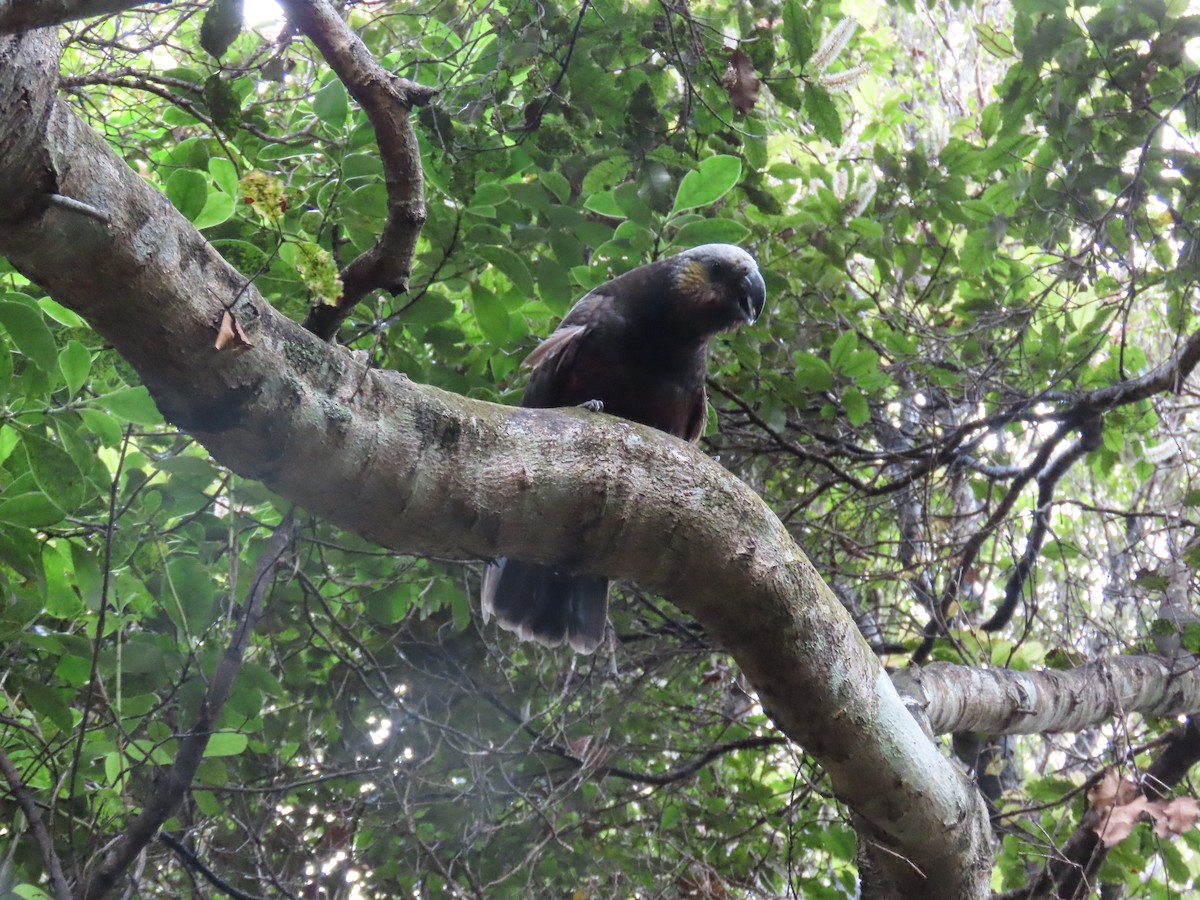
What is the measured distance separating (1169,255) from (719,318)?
1.45 metres

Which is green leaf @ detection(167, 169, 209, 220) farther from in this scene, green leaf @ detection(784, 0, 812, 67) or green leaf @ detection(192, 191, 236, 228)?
green leaf @ detection(784, 0, 812, 67)

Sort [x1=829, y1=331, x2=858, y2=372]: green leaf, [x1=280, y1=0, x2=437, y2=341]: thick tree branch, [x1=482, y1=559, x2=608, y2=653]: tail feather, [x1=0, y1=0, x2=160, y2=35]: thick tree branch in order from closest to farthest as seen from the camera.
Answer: [x1=0, y1=0, x2=160, y2=35]: thick tree branch → [x1=280, y1=0, x2=437, y2=341]: thick tree branch → [x1=482, y1=559, x2=608, y2=653]: tail feather → [x1=829, y1=331, x2=858, y2=372]: green leaf

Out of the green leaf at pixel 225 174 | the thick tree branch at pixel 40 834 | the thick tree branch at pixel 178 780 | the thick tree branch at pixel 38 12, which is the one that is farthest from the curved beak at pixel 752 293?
the thick tree branch at pixel 40 834

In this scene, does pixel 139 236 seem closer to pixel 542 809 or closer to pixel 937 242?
pixel 542 809

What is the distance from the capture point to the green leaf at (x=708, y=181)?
229cm

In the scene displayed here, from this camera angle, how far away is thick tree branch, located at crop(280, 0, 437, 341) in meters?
1.35

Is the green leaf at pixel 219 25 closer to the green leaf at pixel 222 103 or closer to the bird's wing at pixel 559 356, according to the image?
the green leaf at pixel 222 103

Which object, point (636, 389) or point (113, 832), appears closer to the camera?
point (113, 832)

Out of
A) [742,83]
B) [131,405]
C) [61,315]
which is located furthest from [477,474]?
[742,83]

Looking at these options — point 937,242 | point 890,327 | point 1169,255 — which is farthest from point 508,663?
point 1169,255

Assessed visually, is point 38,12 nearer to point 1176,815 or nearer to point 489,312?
point 489,312

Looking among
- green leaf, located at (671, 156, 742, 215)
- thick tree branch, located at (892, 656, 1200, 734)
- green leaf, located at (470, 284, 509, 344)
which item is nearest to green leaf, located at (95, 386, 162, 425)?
green leaf, located at (470, 284, 509, 344)

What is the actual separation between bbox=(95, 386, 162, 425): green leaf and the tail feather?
110cm

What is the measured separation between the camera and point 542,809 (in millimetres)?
3043
